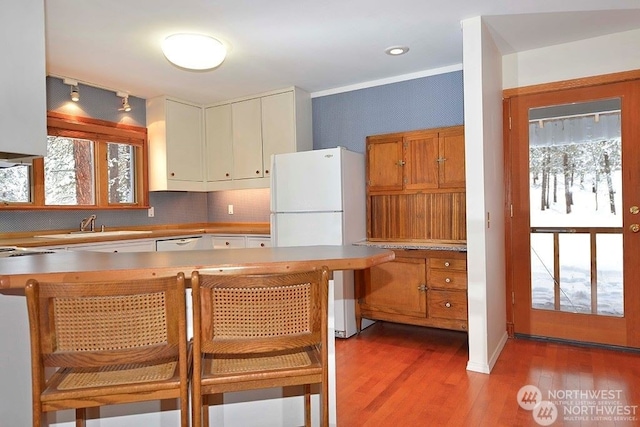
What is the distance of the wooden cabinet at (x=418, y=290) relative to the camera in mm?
3178

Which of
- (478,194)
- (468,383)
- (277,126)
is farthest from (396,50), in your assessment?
(468,383)

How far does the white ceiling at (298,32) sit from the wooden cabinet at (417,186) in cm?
69

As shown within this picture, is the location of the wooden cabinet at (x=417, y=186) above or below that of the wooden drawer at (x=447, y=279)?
above

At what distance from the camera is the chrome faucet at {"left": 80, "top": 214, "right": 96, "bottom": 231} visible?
3.92 meters

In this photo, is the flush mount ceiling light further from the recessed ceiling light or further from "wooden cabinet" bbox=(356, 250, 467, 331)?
"wooden cabinet" bbox=(356, 250, 467, 331)

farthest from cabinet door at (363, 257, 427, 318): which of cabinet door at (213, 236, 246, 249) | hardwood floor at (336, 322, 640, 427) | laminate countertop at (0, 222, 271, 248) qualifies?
cabinet door at (213, 236, 246, 249)

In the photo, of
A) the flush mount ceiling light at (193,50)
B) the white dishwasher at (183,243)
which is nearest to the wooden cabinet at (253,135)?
the white dishwasher at (183,243)

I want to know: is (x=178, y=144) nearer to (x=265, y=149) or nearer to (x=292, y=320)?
(x=265, y=149)

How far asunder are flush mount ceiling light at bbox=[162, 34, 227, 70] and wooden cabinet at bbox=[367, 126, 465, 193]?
1.73m

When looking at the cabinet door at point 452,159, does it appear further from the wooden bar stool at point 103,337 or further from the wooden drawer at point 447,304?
the wooden bar stool at point 103,337

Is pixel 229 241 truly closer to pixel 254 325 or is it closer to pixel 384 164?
pixel 384 164

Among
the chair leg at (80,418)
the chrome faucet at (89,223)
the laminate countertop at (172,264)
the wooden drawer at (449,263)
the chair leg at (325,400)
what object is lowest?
the chair leg at (80,418)

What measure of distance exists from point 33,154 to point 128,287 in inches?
44.3

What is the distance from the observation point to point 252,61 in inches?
137
